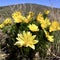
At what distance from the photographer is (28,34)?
3395 millimetres

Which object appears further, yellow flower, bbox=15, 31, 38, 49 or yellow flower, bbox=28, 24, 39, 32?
yellow flower, bbox=28, 24, 39, 32

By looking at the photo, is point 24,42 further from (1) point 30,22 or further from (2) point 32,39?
(1) point 30,22

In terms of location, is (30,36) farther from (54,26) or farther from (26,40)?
(54,26)

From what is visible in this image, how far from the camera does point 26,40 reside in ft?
11.0

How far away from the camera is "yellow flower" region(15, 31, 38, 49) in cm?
335

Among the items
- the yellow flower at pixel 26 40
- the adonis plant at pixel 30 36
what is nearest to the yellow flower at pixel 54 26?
the adonis plant at pixel 30 36

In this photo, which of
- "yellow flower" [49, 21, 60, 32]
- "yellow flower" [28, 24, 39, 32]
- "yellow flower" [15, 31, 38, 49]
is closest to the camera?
"yellow flower" [15, 31, 38, 49]

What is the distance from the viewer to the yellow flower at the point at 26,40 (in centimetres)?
335

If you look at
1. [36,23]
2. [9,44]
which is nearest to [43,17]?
[36,23]

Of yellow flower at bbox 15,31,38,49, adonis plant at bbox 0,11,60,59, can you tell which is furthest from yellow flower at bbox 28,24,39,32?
yellow flower at bbox 15,31,38,49

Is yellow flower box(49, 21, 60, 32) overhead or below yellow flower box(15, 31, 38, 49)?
overhead

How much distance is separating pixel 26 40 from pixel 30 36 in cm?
8

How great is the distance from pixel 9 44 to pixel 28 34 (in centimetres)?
57

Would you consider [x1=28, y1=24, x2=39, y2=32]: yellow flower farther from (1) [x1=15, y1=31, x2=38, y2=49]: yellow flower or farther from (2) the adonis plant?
(1) [x1=15, y1=31, x2=38, y2=49]: yellow flower
